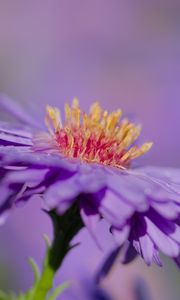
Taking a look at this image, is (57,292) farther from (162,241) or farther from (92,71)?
(92,71)

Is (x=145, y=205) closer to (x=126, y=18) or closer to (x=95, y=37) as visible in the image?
(x=95, y=37)

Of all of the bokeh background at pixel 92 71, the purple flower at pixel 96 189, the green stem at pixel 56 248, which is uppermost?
the bokeh background at pixel 92 71

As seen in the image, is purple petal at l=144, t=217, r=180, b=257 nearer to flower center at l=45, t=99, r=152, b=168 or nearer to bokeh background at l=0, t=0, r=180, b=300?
flower center at l=45, t=99, r=152, b=168

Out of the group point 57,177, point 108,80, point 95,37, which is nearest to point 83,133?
point 57,177

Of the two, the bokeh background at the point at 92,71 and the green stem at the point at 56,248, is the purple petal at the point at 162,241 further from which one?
the bokeh background at the point at 92,71

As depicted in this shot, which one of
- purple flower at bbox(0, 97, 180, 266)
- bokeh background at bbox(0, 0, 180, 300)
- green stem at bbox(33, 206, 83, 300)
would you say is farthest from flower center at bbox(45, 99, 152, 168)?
bokeh background at bbox(0, 0, 180, 300)

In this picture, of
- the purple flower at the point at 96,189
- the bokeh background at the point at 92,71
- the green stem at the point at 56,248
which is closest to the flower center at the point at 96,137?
the purple flower at the point at 96,189

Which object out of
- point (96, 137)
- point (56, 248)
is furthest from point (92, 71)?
point (56, 248)
